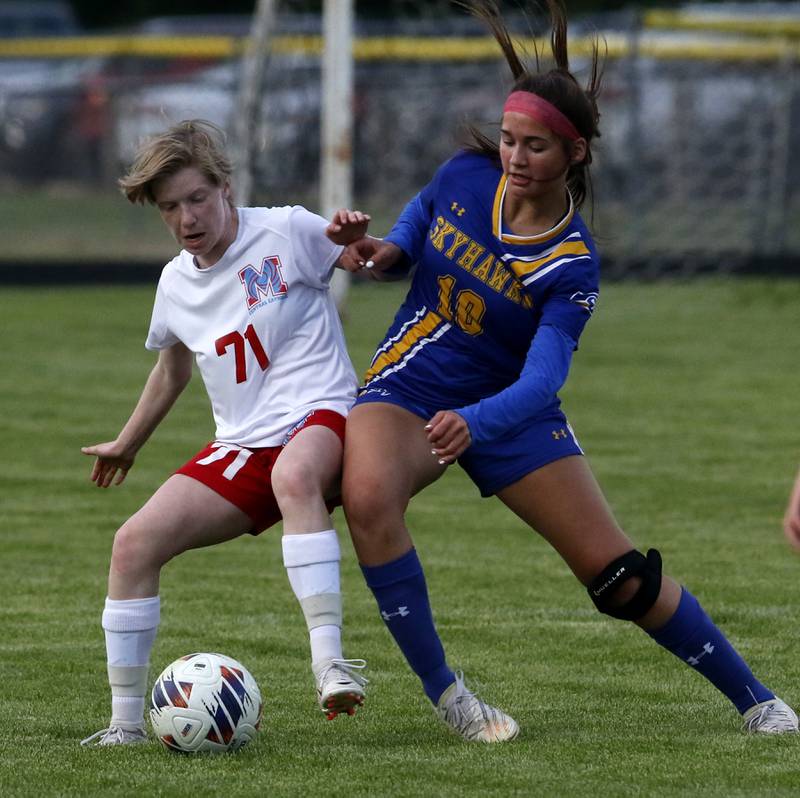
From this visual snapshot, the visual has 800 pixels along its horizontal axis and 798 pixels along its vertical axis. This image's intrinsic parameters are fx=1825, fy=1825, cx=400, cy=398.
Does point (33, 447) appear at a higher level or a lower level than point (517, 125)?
lower

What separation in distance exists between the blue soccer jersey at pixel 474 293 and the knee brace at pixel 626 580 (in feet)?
1.53

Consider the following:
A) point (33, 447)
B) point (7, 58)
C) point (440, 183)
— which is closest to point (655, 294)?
point (33, 447)

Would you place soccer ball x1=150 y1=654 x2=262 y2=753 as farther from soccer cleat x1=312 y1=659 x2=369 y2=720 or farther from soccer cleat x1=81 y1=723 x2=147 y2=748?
soccer cleat x1=312 y1=659 x2=369 y2=720

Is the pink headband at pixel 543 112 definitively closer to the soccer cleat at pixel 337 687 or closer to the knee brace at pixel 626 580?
the knee brace at pixel 626 580

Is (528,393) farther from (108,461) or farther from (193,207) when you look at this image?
(108,461)

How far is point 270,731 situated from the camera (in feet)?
16.8

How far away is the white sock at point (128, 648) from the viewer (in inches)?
190

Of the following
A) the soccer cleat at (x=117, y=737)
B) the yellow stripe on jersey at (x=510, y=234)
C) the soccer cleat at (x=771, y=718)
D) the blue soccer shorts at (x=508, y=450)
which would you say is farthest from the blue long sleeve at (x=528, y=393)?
the soccer cleat at (x=117, y=737)

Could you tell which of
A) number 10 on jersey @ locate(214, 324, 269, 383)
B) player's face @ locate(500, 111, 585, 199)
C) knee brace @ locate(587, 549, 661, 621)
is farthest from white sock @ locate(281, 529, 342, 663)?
player's face @ locate(500, 111, 585, 199)

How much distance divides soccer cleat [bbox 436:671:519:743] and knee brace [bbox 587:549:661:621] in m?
0.41

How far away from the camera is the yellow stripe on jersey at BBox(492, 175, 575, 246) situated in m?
4.87

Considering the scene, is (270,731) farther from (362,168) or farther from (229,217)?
(362,168)

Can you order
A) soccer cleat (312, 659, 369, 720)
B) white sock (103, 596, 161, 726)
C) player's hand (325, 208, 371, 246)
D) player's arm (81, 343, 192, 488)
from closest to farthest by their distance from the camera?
soccer cleat (312, 659, 369, 720), white sock (103, 596, 161, 726), player's hand (325, 208, 371, 246), player's arm (81, 343, 192, 488)

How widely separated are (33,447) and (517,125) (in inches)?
254
